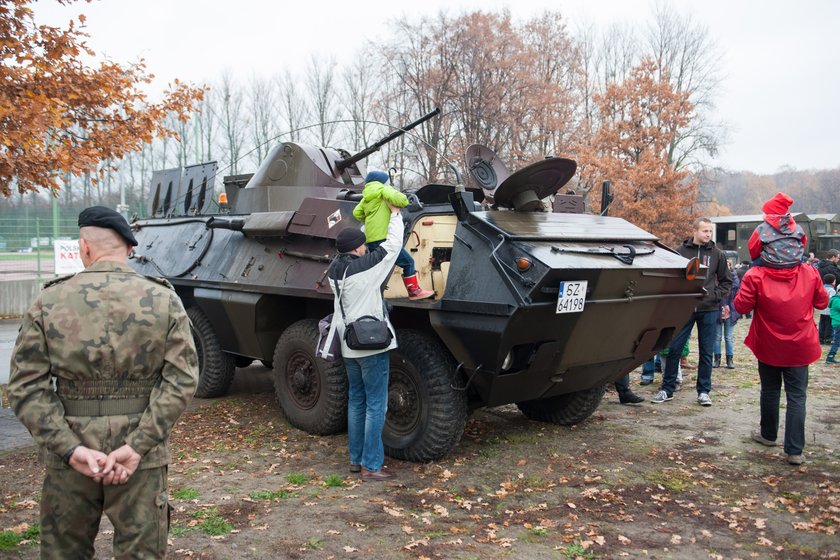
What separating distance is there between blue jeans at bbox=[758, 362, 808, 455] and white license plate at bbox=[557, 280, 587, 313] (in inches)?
72.0

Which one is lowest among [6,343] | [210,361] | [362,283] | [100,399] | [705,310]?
[6,343]

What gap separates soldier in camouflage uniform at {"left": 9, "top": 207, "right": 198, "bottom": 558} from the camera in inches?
110

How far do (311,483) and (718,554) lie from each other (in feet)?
8.68

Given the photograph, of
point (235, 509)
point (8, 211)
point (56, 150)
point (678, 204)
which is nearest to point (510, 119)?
point (678, 204)

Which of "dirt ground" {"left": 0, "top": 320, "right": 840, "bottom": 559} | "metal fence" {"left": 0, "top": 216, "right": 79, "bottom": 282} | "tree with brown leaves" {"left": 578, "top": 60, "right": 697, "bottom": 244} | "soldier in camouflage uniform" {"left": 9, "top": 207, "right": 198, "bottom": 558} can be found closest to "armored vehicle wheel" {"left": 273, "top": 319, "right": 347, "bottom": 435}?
"dirt ground" {"left": 0, "top": 320, "right": 840, "bottom": 559}

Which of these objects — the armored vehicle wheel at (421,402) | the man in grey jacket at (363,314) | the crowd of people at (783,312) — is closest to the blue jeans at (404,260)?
the man in grey jacket at (363,314)

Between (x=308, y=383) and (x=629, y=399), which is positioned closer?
(x=308, y=383)

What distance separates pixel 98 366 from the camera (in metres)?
2.82

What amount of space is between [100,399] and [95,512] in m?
0.43

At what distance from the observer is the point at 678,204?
26.2m

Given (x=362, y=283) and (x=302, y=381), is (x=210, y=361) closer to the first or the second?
(x=302, y=381)

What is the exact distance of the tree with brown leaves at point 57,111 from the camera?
6301 millimetres

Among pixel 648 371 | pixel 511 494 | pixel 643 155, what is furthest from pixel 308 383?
pixel 643 155

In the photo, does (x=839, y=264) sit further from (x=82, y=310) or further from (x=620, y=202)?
(x=82, y=310)
